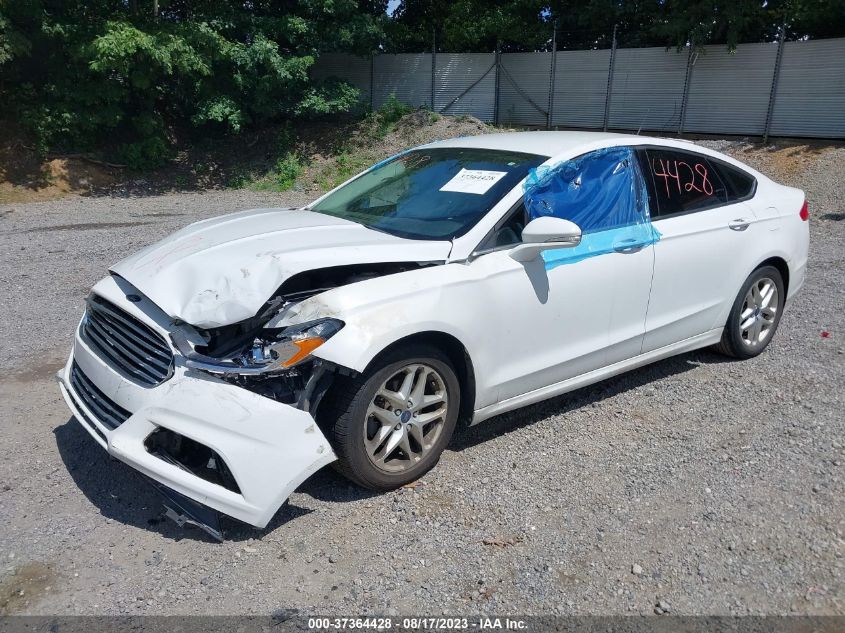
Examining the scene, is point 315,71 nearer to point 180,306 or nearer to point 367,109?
point 367,109

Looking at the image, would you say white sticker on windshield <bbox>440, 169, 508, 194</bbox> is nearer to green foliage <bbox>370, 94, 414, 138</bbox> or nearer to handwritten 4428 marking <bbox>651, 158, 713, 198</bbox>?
handwritten 4428 marking <bbox>651, 158, 713, 198</bbox>

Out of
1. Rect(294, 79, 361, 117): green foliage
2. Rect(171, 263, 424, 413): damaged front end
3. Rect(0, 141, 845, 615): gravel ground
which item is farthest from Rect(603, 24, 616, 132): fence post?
Rect(171, 263, 424, 413): damaged front end

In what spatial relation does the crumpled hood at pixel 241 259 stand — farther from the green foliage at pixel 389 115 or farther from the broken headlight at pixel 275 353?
the green foliage at pixel 389 115

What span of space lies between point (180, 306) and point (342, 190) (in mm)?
2002

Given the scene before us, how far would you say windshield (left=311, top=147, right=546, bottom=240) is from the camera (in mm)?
4031

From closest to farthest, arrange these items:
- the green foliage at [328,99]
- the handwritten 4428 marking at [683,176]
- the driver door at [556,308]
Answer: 1. the driver door at [556,308]
2. the handwritten 4428 marking at [683,176]
3. the green foliage at [328,99]

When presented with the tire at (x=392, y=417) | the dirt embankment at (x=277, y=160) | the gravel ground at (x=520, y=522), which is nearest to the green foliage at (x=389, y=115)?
the dirt embankment at (x=277, y=160)

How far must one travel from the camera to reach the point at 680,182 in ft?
16.1

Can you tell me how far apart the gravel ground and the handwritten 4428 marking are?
1.41 m

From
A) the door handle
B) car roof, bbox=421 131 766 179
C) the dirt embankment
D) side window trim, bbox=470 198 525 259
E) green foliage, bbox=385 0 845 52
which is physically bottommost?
the dirt embankment

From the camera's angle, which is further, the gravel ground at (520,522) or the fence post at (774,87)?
the fence post at (774,87)

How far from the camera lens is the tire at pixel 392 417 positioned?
11.0ft

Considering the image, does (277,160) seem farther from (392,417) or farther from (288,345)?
(288,345)

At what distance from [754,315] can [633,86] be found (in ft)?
53.9
